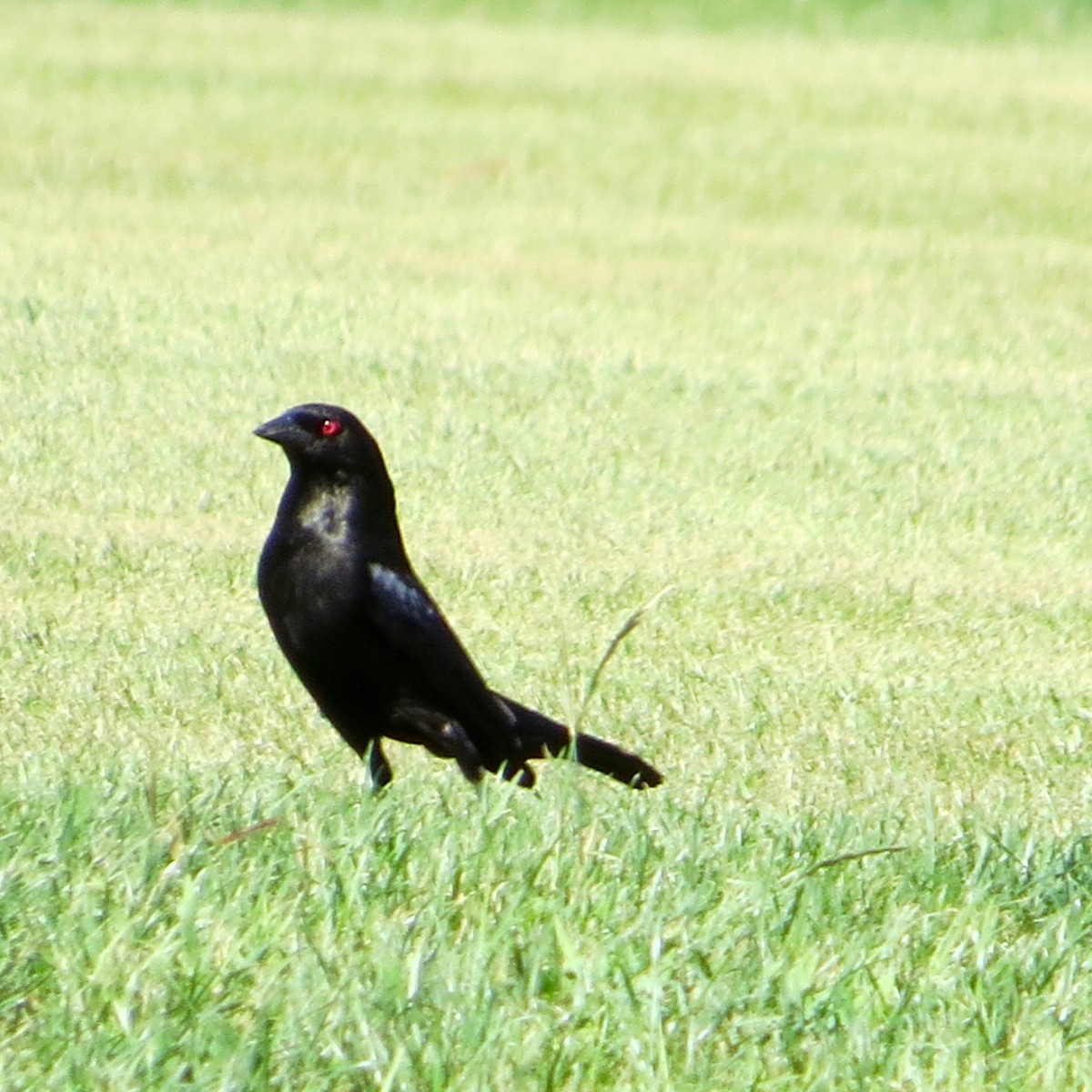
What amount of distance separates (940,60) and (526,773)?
48.5 feet

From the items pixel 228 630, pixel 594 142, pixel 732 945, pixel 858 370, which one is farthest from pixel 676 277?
pixel 732 945

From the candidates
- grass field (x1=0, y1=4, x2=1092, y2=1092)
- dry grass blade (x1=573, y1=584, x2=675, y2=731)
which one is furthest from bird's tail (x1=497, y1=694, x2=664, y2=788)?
dry grass blade (x1=573, y1=584, x2=675, y2=731)

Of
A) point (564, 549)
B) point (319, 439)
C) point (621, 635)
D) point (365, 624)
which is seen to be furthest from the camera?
point (564, 549)

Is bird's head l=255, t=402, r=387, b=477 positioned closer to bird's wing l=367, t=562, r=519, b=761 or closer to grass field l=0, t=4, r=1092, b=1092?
bird's wing l=367, t=562, r=519, b=761

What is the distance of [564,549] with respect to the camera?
7.66 m

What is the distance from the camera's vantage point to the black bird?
478 cm

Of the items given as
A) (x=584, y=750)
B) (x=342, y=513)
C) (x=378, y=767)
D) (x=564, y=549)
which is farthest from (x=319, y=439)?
(x=564, y=549)

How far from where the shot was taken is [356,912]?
3.85 meters

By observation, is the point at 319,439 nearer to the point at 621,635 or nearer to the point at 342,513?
the point at 342,513

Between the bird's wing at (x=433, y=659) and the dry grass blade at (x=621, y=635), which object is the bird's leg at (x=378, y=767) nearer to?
the bird's wing at (x=433, y=659)

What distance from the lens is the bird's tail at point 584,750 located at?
192 inches

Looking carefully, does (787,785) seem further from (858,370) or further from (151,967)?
(858,370)

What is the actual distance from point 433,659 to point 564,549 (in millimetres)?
2830

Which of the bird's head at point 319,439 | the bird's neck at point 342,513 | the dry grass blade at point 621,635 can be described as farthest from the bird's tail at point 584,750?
the dry grass blade at point 621,635
